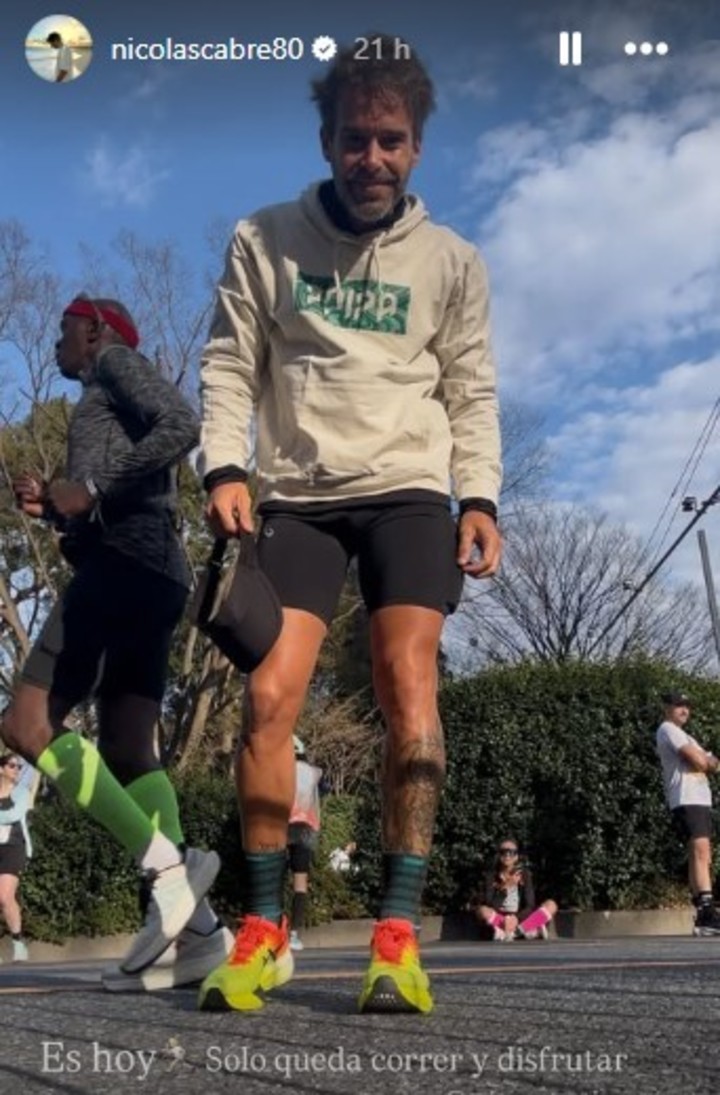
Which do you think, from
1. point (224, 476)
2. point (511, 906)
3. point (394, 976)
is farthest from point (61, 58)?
point (511, 906)

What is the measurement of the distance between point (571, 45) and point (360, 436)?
4.56 feet

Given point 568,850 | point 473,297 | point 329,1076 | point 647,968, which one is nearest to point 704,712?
point 568,850

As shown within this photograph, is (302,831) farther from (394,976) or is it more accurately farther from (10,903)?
(394,976)

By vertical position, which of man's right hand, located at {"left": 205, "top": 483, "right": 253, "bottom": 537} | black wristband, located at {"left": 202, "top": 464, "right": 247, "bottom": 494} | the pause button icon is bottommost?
man's right hand, located at {"left": 205, "top": 483, "right": 253, "bottom": 537}

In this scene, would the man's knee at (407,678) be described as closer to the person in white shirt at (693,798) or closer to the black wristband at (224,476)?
the black wristband at (224,476)

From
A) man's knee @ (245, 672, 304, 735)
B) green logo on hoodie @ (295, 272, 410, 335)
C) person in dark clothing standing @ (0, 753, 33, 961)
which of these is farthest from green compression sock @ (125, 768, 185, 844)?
person in dark clothing standing @ (0, 753, 33, 961)

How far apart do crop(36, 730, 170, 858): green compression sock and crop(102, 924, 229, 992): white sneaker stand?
270mm

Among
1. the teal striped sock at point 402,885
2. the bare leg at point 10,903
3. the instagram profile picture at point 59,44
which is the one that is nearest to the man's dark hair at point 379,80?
the instagram profile picture at point 59,44

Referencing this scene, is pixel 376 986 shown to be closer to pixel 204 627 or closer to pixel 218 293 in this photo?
pixel 204 627

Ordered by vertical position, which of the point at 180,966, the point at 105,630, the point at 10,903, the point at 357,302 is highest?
the point at 357,302

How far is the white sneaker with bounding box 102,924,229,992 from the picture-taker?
3.54 m

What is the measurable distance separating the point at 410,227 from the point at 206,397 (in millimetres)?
621

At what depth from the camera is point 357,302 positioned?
128 inches

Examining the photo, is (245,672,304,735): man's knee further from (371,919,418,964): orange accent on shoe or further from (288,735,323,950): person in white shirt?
(288,735,323,950): person in white shirt
